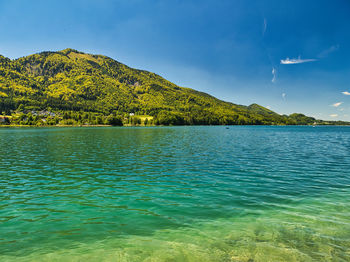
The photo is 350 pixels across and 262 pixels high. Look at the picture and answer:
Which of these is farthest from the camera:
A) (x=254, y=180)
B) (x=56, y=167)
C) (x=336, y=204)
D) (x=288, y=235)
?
(x=56, y=167)

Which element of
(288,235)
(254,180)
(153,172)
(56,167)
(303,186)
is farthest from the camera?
(56,167)

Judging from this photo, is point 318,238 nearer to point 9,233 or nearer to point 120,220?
point 120,220

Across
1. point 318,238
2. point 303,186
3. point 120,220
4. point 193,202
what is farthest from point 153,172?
point 318,238

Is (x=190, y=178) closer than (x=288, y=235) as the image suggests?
No

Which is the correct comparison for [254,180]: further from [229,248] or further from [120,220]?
[120,220]

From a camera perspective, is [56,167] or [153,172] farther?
[56,167]

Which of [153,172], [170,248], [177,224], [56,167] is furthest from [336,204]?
[56,167]

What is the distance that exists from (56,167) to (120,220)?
67.2ft

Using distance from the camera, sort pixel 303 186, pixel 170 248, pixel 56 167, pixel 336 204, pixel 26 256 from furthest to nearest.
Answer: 1. pixel 56 167
2. pixel 303 186
3. pixel 336 204
4. pixel 170 248
5. pixel 26 256

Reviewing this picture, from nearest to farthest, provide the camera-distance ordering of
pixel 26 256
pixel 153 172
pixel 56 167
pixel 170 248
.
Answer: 1. pixel 26 256
2. pixel 170 248
3. pixel 153 172
4. pixel 56 167

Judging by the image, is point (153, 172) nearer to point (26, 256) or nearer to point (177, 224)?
point (177, 224)

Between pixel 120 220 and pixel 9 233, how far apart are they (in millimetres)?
5648

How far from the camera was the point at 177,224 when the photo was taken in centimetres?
1127

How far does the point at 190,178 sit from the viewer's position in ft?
69.8
